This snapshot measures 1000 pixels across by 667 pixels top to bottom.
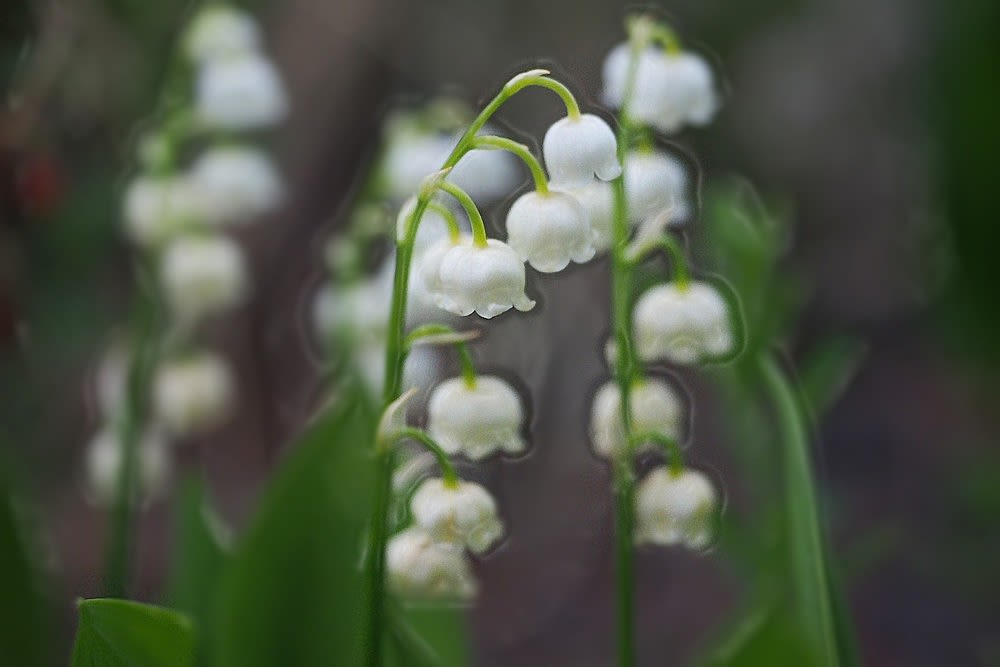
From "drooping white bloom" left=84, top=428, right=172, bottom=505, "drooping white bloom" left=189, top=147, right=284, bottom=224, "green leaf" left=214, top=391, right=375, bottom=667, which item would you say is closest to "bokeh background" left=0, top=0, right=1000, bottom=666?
"drooping white bloom" left=189, top=147, right=284, bottom=224

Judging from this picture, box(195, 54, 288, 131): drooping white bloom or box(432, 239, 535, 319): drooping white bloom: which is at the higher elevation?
box(195, 54, 288, 131): drooping white bloom

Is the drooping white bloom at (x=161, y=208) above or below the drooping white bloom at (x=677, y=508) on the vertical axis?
above

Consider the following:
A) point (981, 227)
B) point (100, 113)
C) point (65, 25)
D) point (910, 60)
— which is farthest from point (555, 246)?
point (910, 60)

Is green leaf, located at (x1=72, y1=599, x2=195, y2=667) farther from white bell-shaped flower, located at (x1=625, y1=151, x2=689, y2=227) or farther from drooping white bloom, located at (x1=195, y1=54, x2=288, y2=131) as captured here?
drooping white bloom, located at (x1=195, y1=54, x2=288, y2=131)

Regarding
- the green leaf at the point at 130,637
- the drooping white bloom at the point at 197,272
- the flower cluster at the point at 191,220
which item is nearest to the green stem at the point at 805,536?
the green leaf at the point at 130,637

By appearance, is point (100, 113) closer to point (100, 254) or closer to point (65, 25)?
point (100, 254)

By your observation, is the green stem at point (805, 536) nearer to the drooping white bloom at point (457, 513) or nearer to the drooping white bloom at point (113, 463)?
the drooping white bloom at point (457, 513)
